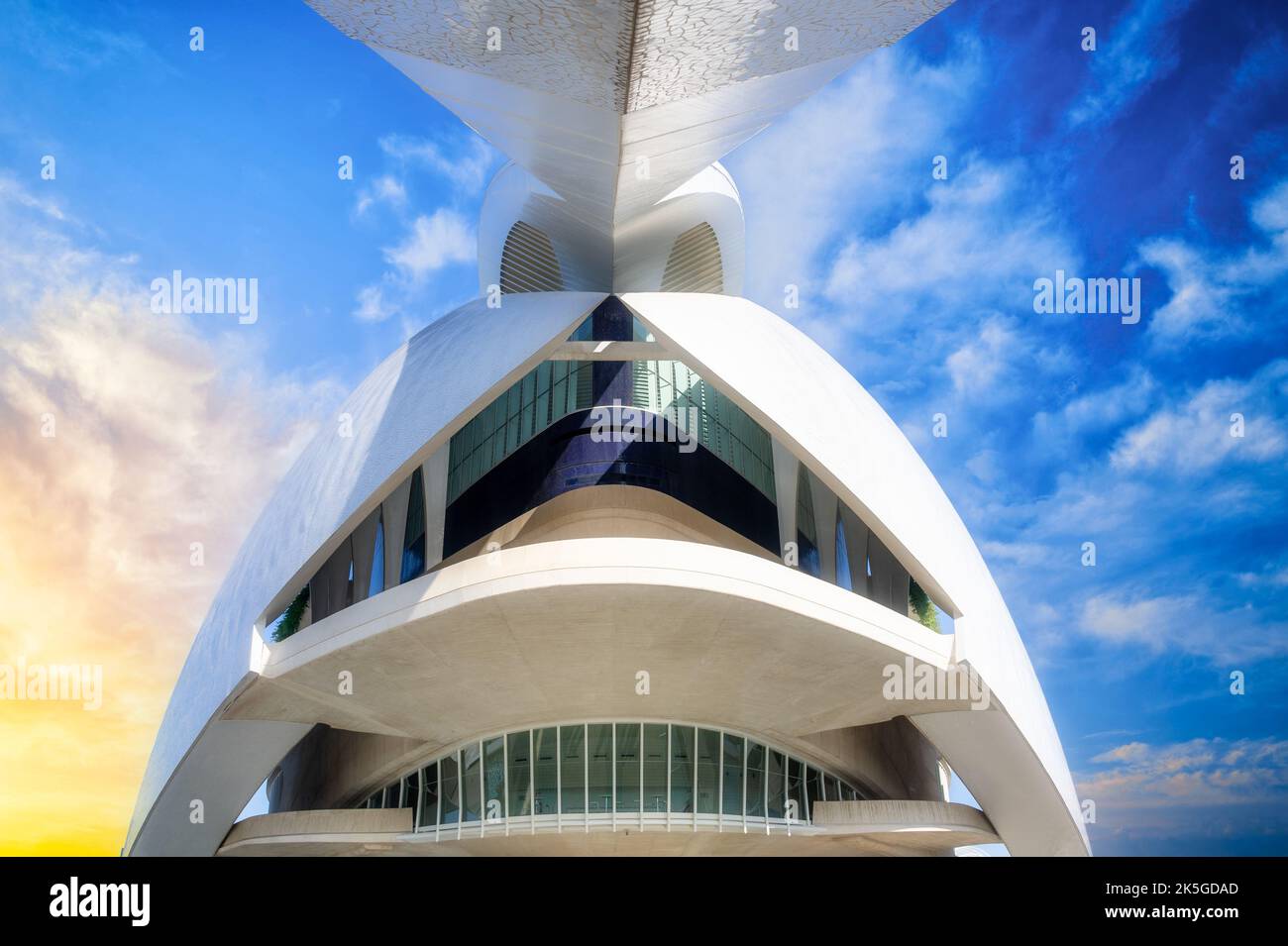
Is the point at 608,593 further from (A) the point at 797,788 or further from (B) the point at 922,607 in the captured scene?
(B) the point at 922,607

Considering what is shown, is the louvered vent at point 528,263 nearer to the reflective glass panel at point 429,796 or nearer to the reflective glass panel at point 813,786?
the reflective glass panel at point 429,796

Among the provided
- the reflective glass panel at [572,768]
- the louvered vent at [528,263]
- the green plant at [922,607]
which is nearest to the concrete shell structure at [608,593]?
the reflective glass panel at [572,768]

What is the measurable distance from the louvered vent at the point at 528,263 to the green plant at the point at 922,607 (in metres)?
10.0

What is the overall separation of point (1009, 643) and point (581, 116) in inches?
471

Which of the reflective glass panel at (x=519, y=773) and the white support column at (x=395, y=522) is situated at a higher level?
the white support column at (x=395, y=522)

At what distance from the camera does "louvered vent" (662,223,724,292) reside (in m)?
24.6

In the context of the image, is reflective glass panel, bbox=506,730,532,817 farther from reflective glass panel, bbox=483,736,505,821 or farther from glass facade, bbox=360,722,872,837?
reflective glass panel, bbox=483,736,505,821

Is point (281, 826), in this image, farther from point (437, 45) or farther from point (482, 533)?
point (437, 45)

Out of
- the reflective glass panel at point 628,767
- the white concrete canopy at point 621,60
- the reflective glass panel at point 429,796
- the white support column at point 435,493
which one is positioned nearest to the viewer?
the white concrete canopy at point 621,60

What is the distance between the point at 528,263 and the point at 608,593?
12.6m

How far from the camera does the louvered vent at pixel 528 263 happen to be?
2333 centimetres
